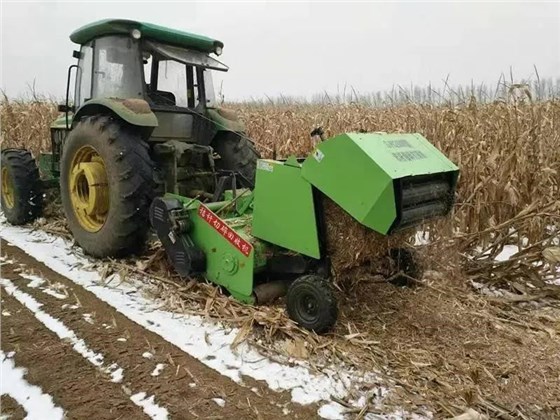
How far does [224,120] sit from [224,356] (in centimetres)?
291

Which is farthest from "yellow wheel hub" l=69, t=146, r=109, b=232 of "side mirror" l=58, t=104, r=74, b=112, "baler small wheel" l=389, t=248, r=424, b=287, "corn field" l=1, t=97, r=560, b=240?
"baler small wheel" l=389, t=248, r=424, b=287

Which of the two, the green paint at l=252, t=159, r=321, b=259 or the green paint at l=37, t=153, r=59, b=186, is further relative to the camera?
the green paint at l=37, t=153, r=59, b=186

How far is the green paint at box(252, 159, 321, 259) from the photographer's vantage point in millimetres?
3025

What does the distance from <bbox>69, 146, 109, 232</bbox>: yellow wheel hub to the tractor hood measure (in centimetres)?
213

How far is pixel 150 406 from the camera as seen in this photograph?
230cm

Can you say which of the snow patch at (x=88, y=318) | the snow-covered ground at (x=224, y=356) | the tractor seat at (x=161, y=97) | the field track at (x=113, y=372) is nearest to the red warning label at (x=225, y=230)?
the snow-covered ground at (x=224, y=356)

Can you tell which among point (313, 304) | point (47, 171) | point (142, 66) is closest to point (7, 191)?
point (47, 171)

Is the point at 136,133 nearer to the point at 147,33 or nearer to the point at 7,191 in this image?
the point at 147,33

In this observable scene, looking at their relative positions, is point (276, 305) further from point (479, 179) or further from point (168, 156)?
point (479, 179)

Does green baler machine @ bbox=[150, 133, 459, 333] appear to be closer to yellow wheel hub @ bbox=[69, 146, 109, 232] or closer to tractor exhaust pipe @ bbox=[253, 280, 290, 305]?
tractor exhaust pipe @ bbox=[253, 280, 290, 305]

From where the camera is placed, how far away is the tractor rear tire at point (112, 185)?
391cm

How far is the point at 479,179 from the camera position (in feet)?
15.4

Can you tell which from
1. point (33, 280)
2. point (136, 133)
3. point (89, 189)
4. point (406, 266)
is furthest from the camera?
point (89, 189)

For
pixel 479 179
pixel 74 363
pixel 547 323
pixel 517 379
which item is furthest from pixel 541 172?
pixel 74 363
